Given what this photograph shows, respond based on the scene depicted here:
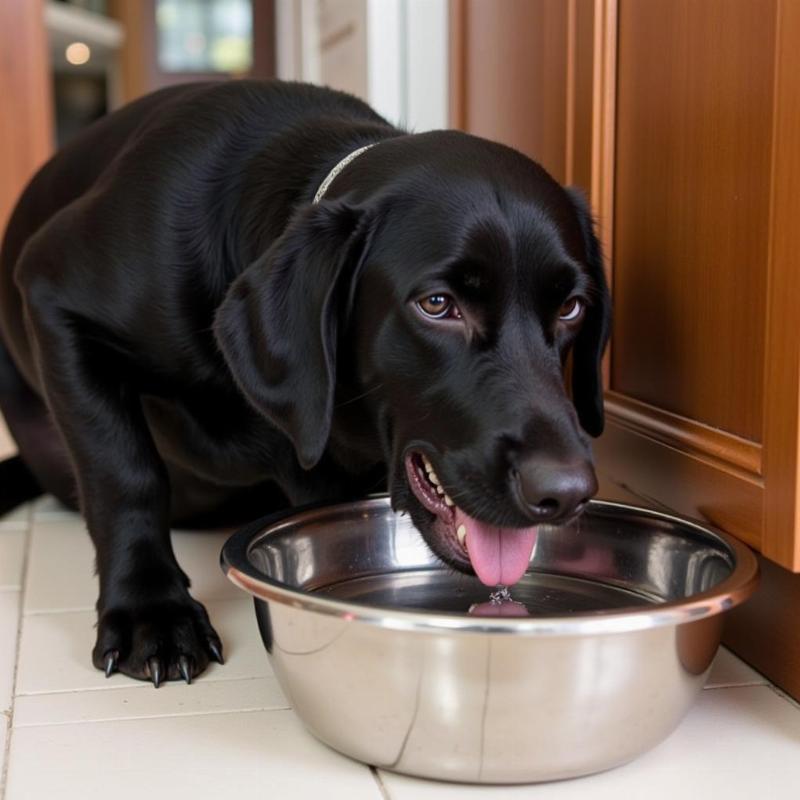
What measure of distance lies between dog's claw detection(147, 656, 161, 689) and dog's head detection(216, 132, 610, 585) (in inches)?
12.4

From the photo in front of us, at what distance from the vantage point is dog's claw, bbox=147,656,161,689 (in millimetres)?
1389

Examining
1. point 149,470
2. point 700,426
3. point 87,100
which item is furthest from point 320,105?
point 87,100

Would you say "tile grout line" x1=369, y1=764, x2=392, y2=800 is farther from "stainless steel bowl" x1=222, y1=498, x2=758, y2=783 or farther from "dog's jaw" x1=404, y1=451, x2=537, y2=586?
"dog's jaw" x1=404, y1=451, x2=537, y2=586

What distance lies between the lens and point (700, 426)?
1504 millimetres

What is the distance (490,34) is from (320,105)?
0.77 m

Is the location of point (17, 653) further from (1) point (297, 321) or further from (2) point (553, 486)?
(2) point (553, 486)

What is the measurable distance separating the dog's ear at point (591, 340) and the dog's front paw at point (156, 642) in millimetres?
563

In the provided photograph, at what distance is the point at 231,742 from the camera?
1234 mm

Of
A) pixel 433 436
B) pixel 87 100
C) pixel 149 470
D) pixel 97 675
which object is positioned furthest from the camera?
pixel 87 100

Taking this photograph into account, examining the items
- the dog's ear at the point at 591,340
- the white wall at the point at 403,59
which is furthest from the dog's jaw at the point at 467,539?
the white wall at the point at 403,59

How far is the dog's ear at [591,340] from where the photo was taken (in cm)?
150

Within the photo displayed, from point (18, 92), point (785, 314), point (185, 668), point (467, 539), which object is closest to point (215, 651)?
point (185, 668)

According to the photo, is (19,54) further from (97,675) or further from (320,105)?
(97,675)

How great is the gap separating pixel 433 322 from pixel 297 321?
154mm
